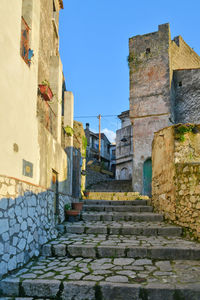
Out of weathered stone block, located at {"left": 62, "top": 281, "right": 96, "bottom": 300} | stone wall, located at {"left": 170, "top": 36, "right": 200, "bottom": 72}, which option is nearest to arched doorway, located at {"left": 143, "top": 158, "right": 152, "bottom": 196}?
stone wall, located at {"left": 170, "top": 36, "right": 200, "bottom": 72}

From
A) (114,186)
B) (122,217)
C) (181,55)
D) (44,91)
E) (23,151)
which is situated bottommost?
(122,217)

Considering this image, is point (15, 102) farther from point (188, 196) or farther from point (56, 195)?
point (188, 196)

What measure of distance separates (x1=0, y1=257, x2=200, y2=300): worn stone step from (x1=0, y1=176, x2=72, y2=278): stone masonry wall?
0.25 metres

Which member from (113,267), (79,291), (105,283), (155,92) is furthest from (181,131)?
(155,92)

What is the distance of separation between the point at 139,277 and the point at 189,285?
24.8 inches

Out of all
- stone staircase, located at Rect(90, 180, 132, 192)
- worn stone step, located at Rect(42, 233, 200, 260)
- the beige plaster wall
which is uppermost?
the beige plaster wall

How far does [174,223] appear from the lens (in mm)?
5910

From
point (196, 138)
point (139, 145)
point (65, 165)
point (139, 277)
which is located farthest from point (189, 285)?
point (139, 145)

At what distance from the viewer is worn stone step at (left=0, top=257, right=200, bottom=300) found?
3015mm

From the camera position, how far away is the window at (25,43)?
Answer: 4277 millimetres

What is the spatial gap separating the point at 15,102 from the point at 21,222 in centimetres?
177

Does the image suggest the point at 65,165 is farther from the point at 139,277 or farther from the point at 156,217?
the point at 139,277

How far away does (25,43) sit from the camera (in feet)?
14.5

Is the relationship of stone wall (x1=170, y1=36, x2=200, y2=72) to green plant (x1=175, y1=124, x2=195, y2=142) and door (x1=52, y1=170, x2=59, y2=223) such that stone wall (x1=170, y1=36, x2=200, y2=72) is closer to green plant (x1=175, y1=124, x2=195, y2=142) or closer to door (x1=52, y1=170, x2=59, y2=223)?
green plant (x1=175, y1=124, x2=195, y2=142)
